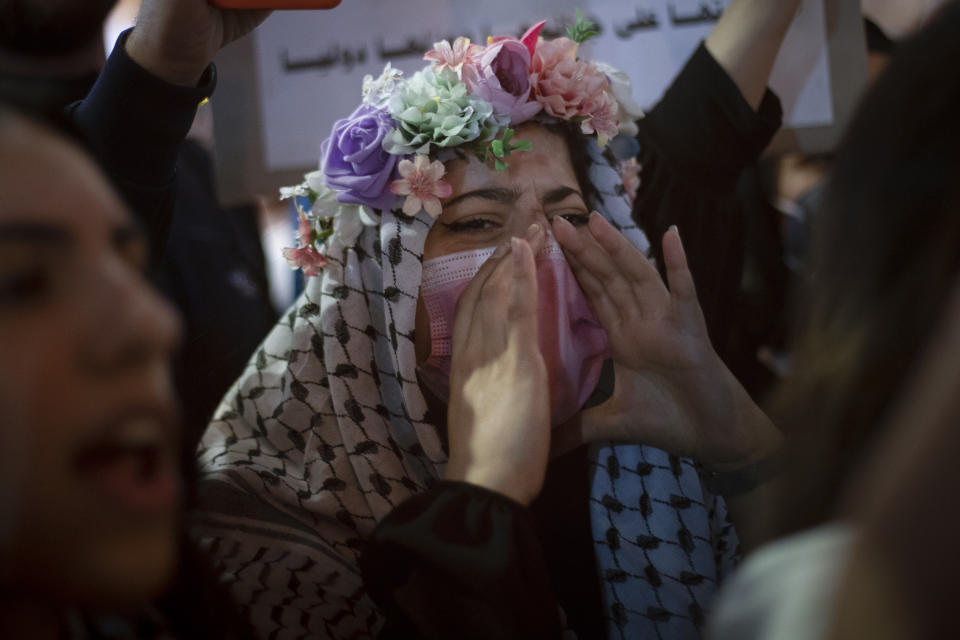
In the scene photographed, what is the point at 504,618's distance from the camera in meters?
1.03

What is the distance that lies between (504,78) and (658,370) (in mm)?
489

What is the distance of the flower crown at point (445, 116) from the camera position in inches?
52.2

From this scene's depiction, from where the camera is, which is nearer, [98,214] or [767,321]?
[98,214]

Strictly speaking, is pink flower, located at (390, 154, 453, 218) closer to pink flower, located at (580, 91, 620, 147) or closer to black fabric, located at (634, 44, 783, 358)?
pink flower, located at (580, 91, 620, 147)

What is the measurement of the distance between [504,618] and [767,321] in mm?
1135

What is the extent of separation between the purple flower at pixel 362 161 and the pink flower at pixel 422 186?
1.4 inches

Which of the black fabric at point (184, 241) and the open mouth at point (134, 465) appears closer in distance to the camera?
the open mouth at point (134, 465)

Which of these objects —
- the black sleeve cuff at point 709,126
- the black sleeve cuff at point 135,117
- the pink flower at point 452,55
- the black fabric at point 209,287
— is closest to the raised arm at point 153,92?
the black sleeve cuff at point 135,117

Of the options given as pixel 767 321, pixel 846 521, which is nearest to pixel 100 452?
pixel 846 521

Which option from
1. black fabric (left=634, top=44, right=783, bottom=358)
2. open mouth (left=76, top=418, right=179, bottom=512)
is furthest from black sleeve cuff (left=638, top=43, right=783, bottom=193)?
open mouth (left=76, top=418, right=179, bottom=512)

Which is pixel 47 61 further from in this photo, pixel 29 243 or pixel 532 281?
pixel 29 243

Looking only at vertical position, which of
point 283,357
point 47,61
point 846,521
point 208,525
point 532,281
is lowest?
point 208,525

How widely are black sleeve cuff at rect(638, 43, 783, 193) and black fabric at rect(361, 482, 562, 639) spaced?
0.97 metres

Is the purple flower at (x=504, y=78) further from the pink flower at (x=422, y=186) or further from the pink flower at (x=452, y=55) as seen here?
the pink flower at (x=422, y=186)
